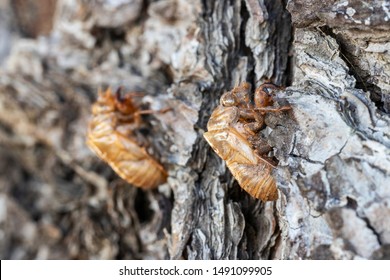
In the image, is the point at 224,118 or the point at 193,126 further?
the point at 193,126

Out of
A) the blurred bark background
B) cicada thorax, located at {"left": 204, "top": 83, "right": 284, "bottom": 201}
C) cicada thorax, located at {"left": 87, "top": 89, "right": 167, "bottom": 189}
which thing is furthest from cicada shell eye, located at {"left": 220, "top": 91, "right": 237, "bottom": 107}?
cicada thorax, located at {"left": 87, "top": 89, "right": 167, "bottom": 189}

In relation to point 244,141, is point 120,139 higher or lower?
lower

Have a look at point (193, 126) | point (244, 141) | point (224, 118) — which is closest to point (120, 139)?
point (193, 126)

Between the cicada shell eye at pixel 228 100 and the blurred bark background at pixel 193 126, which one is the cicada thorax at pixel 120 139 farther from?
the cicada shell eye at pixel 228 100

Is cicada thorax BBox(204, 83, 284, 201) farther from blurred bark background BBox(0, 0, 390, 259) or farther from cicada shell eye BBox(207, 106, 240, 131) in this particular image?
blurred bark background BBox(0, 0, 390, 259)

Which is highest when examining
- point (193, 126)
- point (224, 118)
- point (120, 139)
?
point (224, 118)

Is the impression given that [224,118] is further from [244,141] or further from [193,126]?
[193,126]
